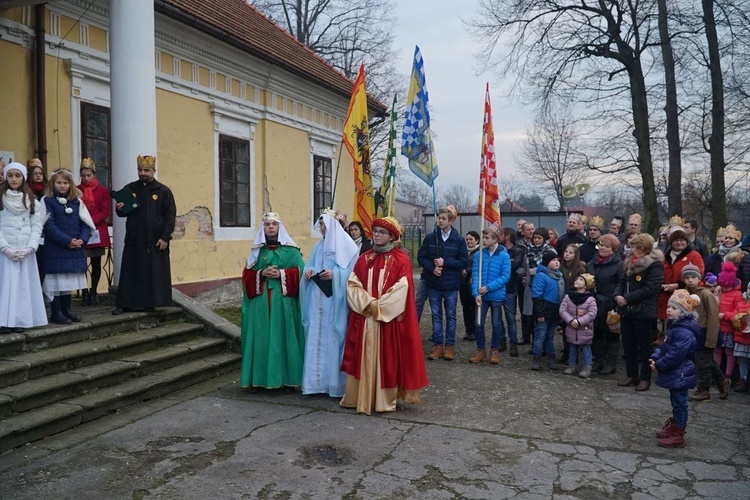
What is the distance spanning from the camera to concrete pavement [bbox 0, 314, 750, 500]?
13.7 ft

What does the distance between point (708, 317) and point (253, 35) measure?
1088 cm

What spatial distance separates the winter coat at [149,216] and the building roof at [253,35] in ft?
12.4

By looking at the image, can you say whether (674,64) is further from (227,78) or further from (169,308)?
(169,308)

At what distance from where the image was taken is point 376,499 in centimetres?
401

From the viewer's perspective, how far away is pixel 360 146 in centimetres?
786

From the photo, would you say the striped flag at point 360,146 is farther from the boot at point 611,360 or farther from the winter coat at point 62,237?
the boot at point 611,360

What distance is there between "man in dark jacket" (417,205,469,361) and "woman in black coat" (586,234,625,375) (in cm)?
166

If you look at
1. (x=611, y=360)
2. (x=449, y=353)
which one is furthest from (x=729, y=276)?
(x=449, y=353)

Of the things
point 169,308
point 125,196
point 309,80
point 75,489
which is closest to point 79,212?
point 125,196

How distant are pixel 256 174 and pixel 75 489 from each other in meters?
9.90

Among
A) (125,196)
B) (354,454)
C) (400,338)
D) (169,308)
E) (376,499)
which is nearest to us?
(376,499)

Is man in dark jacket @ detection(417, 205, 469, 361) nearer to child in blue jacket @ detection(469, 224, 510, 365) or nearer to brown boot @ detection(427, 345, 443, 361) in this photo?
brown boot @ detection(427, 345, 443, 361)

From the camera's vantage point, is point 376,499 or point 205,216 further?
point 205,216

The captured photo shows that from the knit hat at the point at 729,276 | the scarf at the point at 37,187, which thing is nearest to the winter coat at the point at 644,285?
the knit hat at the point at 729,276
